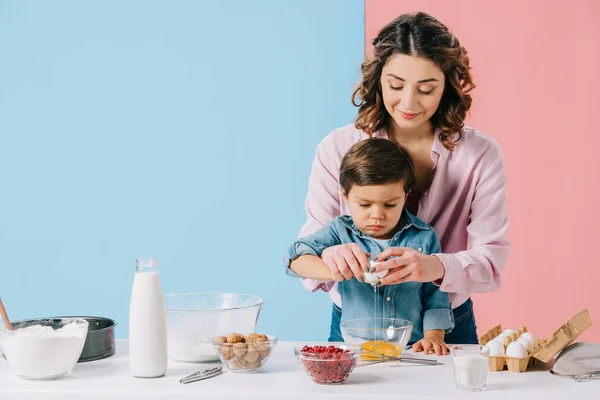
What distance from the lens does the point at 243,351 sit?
1910mm

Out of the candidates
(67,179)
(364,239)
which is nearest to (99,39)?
(67,179)

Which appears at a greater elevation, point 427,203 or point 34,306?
point 427,203

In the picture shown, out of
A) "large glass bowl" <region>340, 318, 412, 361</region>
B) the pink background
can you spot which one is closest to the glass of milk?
"large glass bowl" <region>340, 318, 412, 361</region>

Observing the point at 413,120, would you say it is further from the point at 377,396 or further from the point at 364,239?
the point at 377,396

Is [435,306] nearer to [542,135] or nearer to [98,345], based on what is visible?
[98,345]

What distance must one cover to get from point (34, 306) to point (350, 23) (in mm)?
2633

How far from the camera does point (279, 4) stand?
506 centimetres

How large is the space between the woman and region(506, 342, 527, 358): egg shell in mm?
383

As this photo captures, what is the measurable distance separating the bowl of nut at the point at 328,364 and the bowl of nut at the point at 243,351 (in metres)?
0.10

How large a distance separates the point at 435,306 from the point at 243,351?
764 millimetres

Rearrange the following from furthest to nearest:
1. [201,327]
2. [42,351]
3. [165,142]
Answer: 1. [165,142]
2. [201,327]
3. [42,351]

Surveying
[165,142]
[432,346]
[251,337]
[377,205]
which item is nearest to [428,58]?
[377,205]

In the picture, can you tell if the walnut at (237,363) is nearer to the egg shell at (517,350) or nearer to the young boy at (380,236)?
the young boy at (380,236)

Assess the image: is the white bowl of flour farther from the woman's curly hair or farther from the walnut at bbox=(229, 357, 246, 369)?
the woman's curly hair
